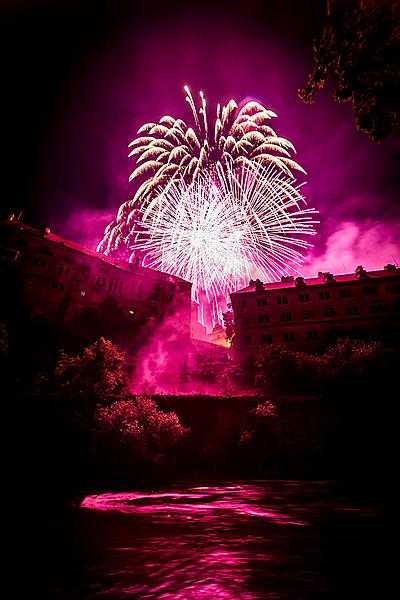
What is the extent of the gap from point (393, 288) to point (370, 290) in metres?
3.38

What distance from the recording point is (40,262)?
45031 mm

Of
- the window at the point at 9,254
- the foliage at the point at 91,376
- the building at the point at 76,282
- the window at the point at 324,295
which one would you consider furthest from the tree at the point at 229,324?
the window at the point at 9,254

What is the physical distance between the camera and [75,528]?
9703 millimetres

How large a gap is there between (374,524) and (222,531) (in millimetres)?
5308

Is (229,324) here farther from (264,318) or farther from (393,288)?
(393,288)

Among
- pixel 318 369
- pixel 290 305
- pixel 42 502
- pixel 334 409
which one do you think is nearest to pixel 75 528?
pixel 42 502

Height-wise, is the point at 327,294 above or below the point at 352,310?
above

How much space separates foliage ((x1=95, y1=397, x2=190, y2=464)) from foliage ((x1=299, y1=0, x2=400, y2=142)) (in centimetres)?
2621

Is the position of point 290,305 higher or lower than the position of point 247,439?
higher

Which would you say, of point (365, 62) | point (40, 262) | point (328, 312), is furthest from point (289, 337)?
point (40, 262)

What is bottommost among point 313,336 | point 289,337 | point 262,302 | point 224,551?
point 224,551

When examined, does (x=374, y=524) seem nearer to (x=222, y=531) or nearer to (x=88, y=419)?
(x=222, y=531)

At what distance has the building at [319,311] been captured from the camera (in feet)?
136

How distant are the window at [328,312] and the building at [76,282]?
1035 inches
